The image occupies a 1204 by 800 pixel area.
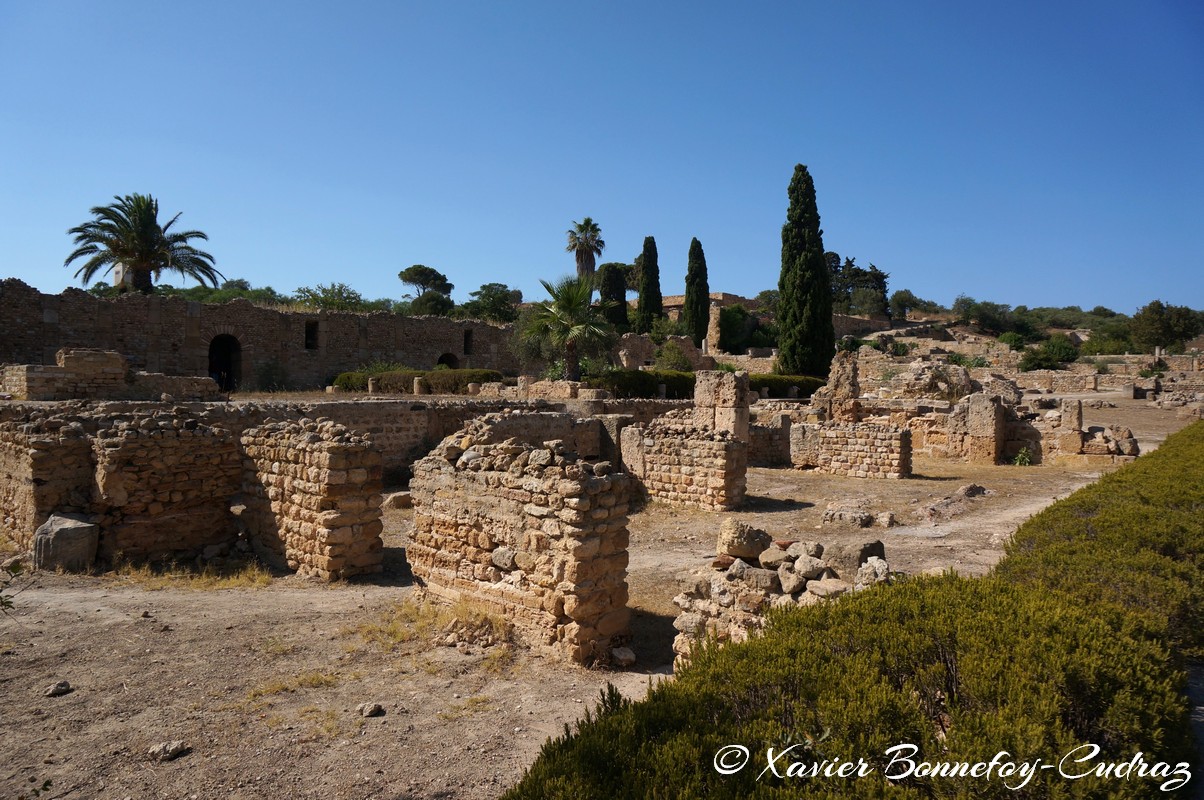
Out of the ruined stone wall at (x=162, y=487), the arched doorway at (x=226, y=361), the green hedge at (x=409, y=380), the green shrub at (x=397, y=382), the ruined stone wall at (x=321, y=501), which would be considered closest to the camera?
the ruined stone wall at (x=321, y=501)

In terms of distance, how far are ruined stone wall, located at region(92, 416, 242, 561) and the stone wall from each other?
880cm

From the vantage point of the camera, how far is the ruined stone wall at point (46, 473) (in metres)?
8.35

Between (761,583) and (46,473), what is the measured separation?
8.65 m

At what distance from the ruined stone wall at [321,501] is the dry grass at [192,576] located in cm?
43

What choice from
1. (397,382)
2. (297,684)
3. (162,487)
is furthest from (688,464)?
(397,382)

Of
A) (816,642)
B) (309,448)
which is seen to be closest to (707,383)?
(309,448)

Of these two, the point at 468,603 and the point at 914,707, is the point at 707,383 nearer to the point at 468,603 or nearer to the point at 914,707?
the point at 468,603

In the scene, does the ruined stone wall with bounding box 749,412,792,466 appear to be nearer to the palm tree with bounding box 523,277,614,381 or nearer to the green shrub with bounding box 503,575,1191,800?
the palm tree with bounding box 523,277,614,381

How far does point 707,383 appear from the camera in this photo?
698 inches

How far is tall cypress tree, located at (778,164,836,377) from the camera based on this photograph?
1567 inches

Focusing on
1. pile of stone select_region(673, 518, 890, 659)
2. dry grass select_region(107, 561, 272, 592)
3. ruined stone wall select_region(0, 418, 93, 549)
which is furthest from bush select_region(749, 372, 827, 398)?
ruined stone wall select_region(0, 418, 93, 549)

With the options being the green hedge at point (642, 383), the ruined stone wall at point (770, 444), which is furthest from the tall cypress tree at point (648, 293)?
the ruined stone wall at point (770, 444)

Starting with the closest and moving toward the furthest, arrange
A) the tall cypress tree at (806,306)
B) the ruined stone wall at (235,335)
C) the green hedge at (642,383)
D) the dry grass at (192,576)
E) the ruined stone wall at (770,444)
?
1. the dry grass at (192,576)
2. the ruined stone wall at (770,444)
3. the ruined stone wall at (235,335)
4. the green hedge at (642,383)
5. the tall cypress tree at (806,306)

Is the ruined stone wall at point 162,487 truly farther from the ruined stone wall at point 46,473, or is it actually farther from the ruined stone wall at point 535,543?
the ruined stone wall at point 535,543
